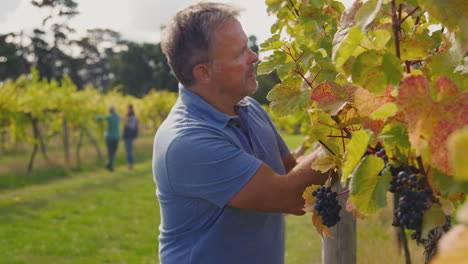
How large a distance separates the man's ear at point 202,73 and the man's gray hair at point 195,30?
0.06 feet

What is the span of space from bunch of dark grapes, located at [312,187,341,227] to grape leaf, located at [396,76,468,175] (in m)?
0.46

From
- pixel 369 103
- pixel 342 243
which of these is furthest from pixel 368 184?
pixel 342 243

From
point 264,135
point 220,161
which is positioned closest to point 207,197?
point 220,161

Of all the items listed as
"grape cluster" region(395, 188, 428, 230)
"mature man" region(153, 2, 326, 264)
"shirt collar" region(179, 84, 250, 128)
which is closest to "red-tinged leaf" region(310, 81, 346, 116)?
"grape cluster" region(395, 188, 428, 230)

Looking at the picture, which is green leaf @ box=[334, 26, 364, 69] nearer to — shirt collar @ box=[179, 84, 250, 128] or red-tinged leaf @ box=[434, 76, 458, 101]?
red-tinged leaf @ box=[434, 76, 458, 101]

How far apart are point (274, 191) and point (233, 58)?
58 cm

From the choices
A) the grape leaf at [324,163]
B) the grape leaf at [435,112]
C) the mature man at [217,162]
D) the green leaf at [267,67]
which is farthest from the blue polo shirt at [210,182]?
the grape leaf at [435,112]

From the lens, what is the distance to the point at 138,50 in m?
56.9

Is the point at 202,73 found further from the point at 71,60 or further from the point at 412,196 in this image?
the point at 71,60

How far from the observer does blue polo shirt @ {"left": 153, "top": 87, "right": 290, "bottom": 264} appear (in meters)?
1.72

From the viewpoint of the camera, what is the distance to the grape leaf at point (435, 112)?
0.72 metres

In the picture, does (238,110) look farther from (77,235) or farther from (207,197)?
(77,235)

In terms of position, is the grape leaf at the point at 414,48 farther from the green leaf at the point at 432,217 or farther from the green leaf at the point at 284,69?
the green leaf at the point at 284,69

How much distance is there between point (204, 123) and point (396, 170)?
1045 mm
